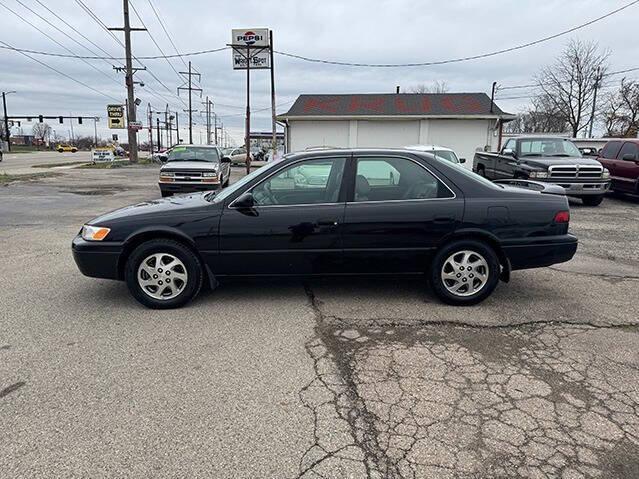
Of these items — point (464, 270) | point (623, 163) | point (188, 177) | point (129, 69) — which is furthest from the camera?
point (129, 69)

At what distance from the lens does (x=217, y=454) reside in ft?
7.94

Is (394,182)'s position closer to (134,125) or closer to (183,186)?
(183,186)

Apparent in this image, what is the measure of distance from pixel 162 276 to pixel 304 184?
1.68 meters

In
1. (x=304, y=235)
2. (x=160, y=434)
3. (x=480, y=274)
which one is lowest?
(x=160, y=434)

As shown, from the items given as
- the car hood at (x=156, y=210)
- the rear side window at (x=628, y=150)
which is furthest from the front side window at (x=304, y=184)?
the rear side window at (x=628, y=150)

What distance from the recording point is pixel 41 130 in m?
119

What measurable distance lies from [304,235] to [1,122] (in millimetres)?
88762

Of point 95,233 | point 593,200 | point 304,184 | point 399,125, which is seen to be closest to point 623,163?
point 593,200

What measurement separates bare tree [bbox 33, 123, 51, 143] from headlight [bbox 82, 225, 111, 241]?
134 metres

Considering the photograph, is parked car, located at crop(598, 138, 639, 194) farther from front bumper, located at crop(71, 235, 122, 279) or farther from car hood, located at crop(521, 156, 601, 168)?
front bumper, located at crop(71, 235, 122, 279)

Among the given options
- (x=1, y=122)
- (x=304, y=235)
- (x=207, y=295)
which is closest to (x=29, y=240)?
(x=207, y=295)

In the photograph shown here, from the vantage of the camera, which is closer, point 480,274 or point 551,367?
point 551,367

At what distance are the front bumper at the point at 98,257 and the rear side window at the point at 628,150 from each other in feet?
48.0

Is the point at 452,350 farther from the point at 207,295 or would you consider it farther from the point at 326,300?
the point at 207,295
